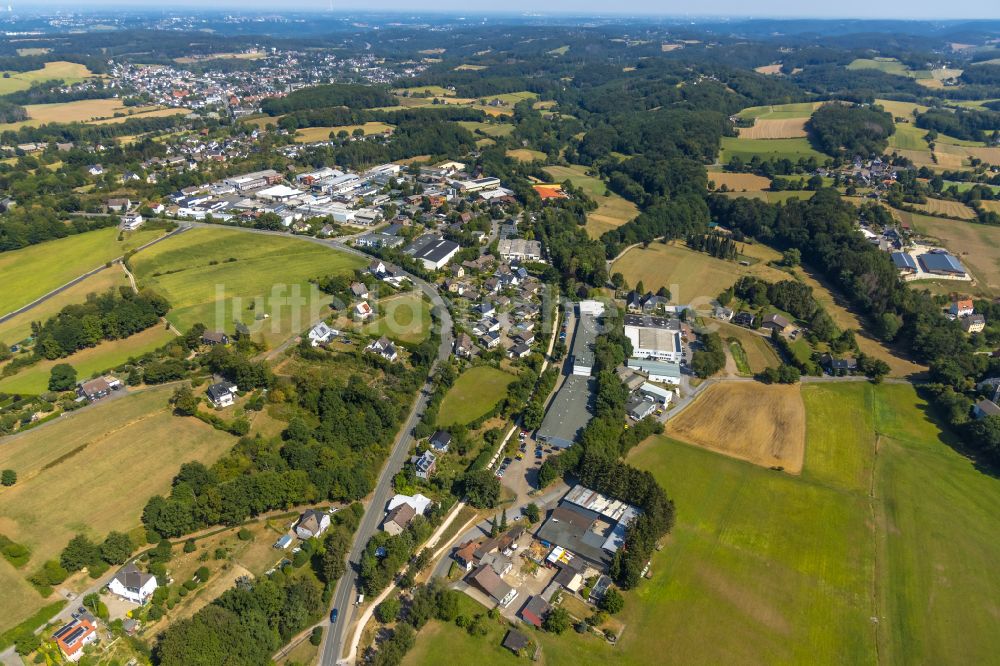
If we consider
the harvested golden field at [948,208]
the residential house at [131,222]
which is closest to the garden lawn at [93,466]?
the residential house at [131,222]

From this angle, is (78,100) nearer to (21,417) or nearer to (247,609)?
(21,417)

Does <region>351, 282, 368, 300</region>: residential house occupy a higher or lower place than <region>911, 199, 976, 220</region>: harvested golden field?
lower

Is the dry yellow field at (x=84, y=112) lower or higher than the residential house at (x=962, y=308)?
higher

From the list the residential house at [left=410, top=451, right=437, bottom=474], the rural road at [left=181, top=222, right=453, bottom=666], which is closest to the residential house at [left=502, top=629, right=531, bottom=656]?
the rural road at [left=181, top=222, right=453, bottom=666]

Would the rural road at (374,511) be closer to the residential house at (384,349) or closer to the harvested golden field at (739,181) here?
the residential house at (384,349)

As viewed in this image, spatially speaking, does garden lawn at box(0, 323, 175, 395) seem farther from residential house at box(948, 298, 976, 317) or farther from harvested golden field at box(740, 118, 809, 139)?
harvested golden field at box(740, 118, 809, 139)

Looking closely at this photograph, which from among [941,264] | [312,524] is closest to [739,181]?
[941,264]
